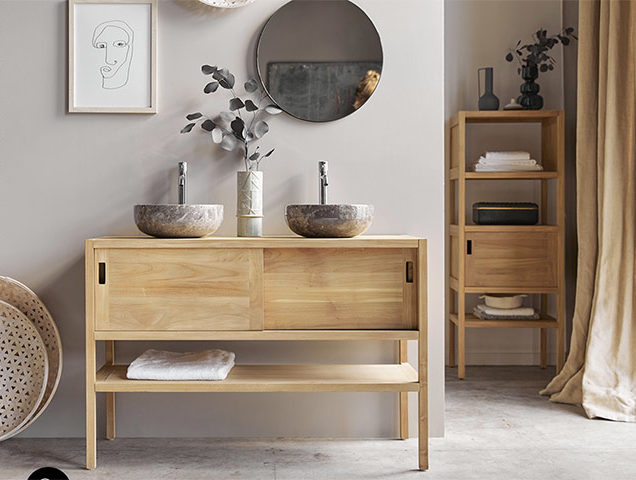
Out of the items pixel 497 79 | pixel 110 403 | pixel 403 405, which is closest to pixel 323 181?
pixel 403 405

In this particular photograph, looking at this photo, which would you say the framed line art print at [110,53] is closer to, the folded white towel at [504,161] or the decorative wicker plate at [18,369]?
the decorative wicker plate at [18,369]

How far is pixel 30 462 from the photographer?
241 centimetres

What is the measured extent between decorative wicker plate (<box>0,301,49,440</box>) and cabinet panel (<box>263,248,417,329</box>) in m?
0.90

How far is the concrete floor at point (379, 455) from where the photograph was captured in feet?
7.55

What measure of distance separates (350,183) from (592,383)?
1.38 m

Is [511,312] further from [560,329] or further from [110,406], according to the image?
[110,406]

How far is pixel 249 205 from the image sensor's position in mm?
2506

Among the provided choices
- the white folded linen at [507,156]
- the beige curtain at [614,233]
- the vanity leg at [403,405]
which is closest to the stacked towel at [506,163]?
the white folded linen at [507,156]

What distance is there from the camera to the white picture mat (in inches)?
104

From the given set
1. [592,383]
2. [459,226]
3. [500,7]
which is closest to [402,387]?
[592,383]

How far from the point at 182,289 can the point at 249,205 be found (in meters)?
0.40

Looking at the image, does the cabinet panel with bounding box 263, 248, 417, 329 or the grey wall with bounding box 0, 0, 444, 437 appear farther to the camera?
the grey wall with bounding box 0, 0, 444, 437

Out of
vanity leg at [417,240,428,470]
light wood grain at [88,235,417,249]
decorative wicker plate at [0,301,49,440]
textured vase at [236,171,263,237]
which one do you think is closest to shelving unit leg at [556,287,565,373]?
vanity leg at [417,240,428,470]

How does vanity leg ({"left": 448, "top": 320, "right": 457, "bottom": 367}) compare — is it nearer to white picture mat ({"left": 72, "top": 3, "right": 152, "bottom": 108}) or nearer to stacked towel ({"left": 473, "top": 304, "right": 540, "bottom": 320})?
stacked towel ({"left": 473, "top": 304, "right": 540, "bottom": 320})
